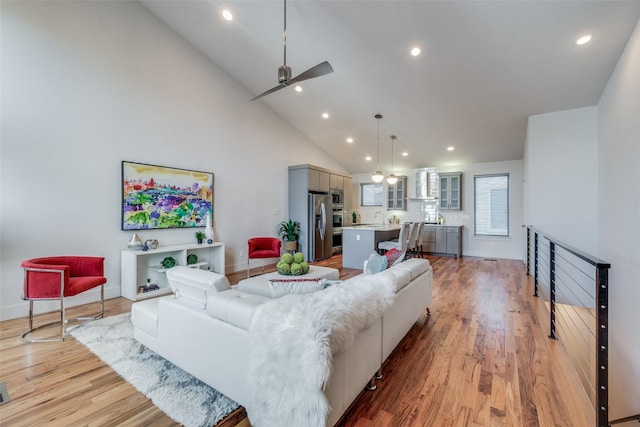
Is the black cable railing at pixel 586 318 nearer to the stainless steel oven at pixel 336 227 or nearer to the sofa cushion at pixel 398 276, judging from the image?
the sofa cushion at pixel 398 276

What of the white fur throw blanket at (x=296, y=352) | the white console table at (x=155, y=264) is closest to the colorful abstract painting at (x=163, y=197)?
the white console table at (x=155, y=264)

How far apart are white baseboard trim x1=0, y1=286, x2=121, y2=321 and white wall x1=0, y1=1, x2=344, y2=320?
2cm

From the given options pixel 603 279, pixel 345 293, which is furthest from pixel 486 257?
pixel 345 293

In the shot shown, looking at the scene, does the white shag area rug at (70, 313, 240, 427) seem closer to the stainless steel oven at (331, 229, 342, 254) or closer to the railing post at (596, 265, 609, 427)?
the railing post at (596, 265, 609, 427)

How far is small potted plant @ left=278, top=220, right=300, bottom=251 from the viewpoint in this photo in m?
6.57

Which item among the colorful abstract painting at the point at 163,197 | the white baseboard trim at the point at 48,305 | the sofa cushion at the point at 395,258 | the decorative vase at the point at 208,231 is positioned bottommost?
the white baseboard trim at the point at 48,305

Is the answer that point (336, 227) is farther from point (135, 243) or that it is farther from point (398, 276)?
point (398, 276)

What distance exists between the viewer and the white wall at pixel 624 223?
8.92 feet

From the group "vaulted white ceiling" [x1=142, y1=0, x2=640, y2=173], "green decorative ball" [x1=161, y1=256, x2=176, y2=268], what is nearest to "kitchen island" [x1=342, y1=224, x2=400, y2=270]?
"vaulted white ceiling" [x1=142, y1=0, x2=640, y2=173]

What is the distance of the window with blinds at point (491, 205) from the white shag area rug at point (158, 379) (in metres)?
7.82

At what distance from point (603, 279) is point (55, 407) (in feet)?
11.3

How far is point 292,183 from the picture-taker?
693 cm

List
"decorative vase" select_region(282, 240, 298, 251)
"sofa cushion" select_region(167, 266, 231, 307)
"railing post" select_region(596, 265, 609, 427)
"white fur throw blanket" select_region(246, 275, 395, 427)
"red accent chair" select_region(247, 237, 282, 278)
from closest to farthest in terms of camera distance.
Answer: "white fur throw blanket" select_region(246, 275, 395, 427) < "railing post" select_region(596, 265, 609, 427) < "sofa cushion" select_region(167, 266, 231, 307) < "red accent chair" select_region(247, 237, 282, 278) < "decorative vase" select_region(282, 240, 298, 251)

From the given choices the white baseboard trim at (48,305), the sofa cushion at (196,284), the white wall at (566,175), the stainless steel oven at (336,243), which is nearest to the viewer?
the sofa cushion at (196,284)
